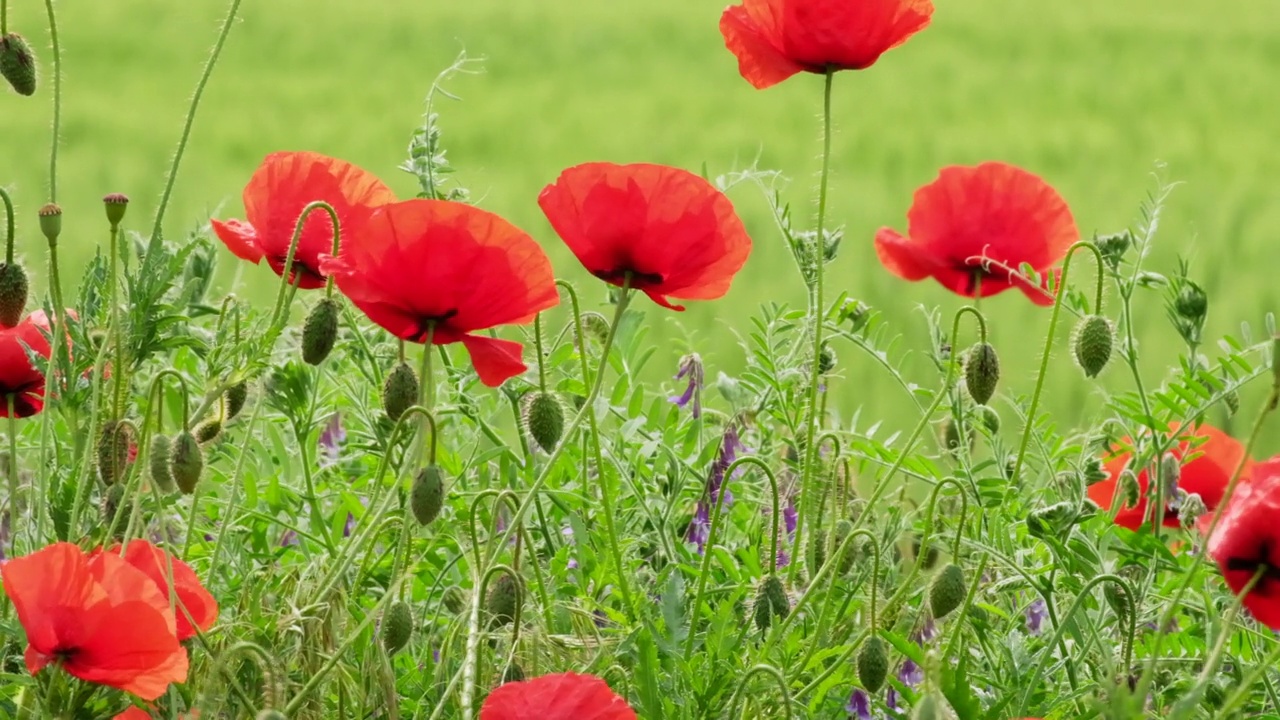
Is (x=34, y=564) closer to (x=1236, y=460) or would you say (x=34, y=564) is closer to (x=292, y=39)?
(x=1236, y=460)

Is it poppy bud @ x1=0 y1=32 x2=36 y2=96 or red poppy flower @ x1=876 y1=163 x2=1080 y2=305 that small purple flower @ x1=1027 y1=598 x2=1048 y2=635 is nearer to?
red poppy flower @ x1=876 y1=163 x2=1080 y2=305

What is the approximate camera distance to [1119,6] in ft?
33.3

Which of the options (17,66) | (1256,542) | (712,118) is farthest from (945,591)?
(712,118)

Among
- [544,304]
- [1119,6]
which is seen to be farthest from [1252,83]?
[544,304]

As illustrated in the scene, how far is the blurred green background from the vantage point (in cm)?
403

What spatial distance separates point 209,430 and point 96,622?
0.84 feet

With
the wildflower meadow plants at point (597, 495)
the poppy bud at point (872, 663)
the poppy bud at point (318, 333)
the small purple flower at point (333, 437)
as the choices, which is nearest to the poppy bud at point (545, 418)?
the wildflower meadow plants at point (597, 495)

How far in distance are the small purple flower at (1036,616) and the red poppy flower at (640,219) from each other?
0.40 meters

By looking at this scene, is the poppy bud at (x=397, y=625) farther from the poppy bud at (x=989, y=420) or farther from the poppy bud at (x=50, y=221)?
the poppy bud at (x=989, y=420)

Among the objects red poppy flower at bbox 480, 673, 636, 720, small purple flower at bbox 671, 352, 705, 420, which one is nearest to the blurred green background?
small purple flower at bbox 671, 352, 705, 420

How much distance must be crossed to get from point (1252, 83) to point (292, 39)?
425cm

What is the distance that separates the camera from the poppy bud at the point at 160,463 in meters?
0.85

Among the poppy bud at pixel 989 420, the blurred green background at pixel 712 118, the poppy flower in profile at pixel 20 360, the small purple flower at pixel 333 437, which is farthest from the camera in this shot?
the blurred green background at pixel 712 118

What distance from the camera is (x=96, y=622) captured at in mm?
748
